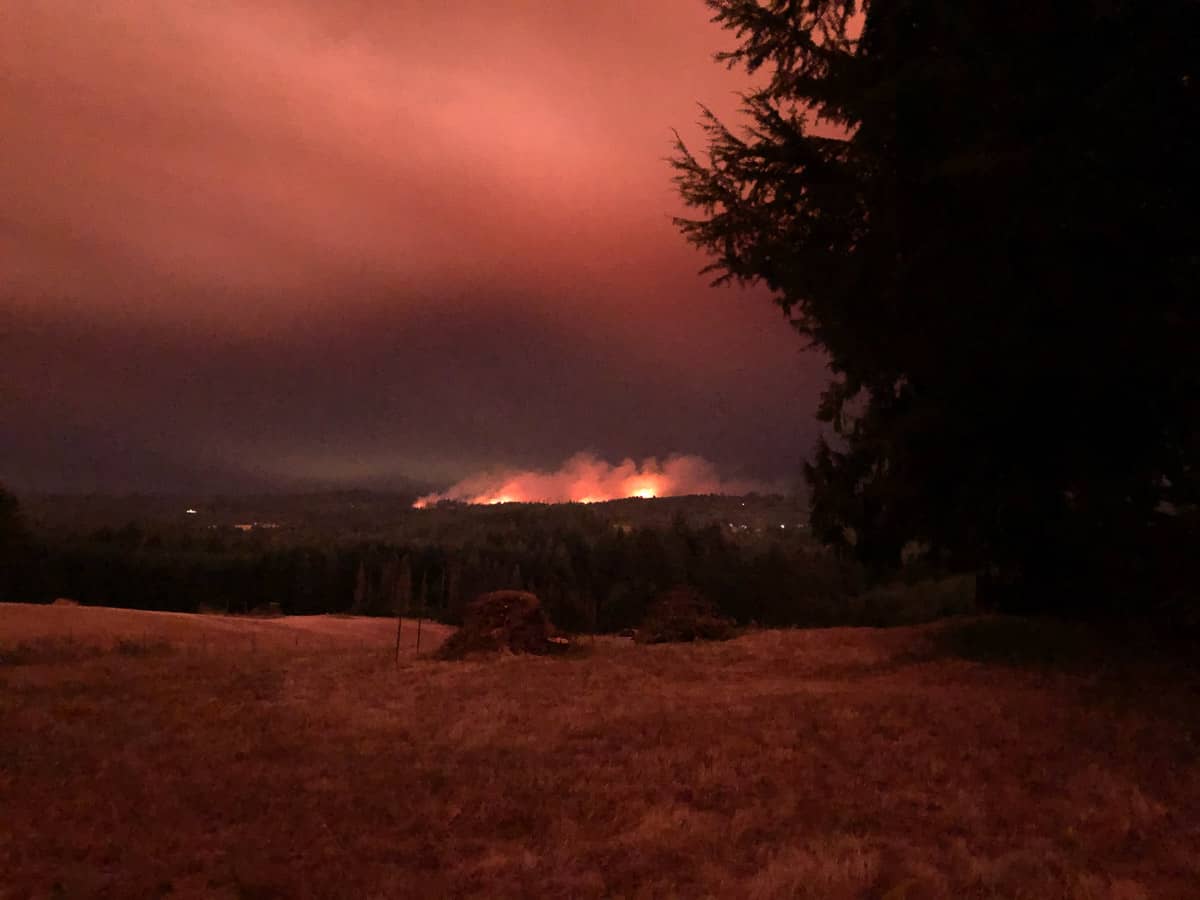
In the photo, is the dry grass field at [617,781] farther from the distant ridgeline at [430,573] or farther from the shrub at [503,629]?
the distant ridgeline at [430,573]

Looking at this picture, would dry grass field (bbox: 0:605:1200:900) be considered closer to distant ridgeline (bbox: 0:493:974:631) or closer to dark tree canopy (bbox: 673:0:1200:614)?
dark tree canopy (bbox: 673:0:1200:614)

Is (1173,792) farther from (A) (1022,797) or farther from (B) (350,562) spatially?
(B) (350,562)

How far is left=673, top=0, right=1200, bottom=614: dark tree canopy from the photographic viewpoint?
27.1ft

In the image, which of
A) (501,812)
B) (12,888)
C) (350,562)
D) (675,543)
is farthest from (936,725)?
(350,562)

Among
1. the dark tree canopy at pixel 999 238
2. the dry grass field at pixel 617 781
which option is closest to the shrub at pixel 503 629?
the dry grass field at pixel 617 781

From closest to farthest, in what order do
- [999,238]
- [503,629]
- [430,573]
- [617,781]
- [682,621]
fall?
[617,781]
[999,238]
[503,629]
[682,621]
[430,573]

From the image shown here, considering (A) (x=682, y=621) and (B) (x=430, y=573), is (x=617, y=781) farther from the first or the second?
(B) (x=430, y=573)

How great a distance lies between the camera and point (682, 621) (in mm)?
16328

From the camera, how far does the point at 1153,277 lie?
8.81 m

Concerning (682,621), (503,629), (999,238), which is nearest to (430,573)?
(682,621)

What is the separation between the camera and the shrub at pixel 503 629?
13969 millimetres

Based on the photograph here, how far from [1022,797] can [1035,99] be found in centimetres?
685

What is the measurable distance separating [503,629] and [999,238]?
1003cm

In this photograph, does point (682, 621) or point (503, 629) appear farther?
point (682, 621)
